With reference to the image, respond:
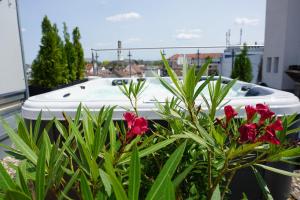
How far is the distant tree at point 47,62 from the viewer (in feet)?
19.4

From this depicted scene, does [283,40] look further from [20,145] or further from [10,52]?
[20,145]

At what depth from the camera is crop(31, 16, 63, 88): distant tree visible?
5.92m

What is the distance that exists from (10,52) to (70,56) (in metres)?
4.59

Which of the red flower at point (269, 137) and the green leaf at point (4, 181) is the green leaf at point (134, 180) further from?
the red flower at point (269, 137)

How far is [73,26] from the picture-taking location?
316 inches

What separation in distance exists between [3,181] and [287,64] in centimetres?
734

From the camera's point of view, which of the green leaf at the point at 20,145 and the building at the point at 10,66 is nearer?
the green leaf at the point at 20,145

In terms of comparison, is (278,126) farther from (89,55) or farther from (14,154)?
(89,55)

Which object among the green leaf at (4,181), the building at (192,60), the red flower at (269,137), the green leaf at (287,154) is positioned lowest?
the green leaf at (287,154)

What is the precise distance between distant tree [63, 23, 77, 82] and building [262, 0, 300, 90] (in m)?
5.94

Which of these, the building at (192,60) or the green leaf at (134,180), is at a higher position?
the building at (192,60)

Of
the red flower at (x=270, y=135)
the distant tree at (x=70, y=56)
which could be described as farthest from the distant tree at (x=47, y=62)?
the red flower at (x=270, y=135)

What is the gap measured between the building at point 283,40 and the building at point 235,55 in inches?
40.0

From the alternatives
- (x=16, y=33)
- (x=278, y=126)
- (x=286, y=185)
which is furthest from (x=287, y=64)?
(x=278, y=126)
